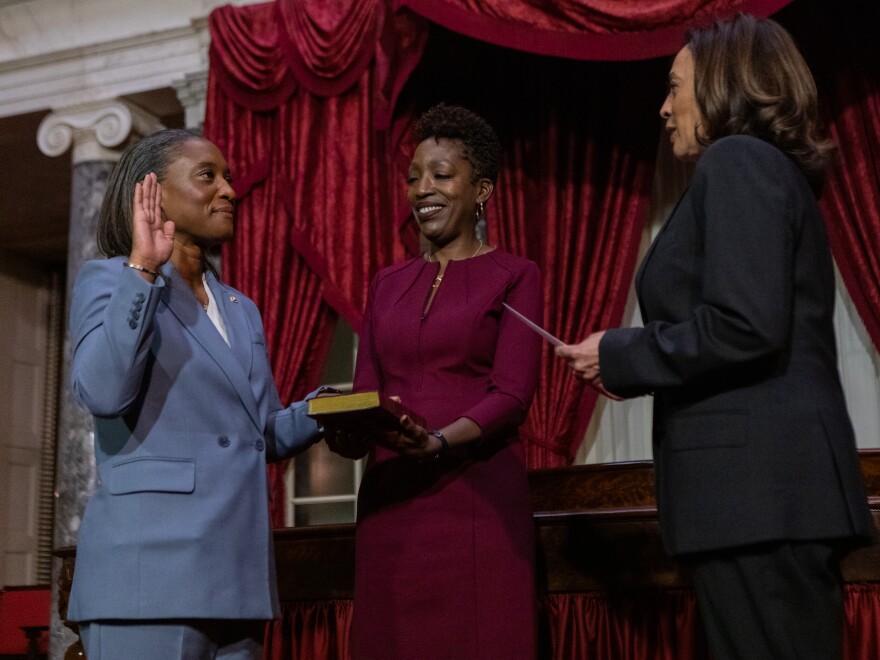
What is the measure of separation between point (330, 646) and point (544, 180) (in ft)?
9.33

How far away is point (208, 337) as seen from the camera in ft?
6.81

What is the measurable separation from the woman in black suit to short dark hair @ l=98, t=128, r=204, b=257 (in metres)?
0.95

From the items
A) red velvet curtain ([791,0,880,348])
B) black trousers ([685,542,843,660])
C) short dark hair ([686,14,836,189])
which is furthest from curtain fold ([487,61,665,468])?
black trousers ([685,542,843,660])

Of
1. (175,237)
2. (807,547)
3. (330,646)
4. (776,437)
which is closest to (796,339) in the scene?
(776,437)

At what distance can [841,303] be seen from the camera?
17.3 ft

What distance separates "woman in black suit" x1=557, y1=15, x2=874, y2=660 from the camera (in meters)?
1.60

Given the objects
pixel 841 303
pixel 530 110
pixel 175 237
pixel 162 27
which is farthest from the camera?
pixel 162 27

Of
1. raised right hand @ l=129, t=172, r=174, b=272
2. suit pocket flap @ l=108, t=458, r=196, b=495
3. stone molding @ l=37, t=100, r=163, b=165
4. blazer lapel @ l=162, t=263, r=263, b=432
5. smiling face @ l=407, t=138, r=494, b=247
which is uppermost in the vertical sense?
stone molding @ l=37, t=100, r=163, b=165

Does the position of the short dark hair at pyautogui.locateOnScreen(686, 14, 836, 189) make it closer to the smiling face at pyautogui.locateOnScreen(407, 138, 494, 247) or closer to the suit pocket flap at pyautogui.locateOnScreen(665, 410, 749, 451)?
the suit pocket flap at pyautogui.locateOnScreen(665, 410, 749, 451)

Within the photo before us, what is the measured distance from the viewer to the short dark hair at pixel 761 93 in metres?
1.79

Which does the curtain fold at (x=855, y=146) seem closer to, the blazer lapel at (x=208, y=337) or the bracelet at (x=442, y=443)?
the bracelet at (x=442, y=443)

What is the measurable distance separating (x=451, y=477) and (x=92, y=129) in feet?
16.1

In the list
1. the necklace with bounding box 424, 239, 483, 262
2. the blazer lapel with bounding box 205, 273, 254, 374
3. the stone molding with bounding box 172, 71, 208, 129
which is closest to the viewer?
the blazer lapel with bounding box 205, 273, 254, 374

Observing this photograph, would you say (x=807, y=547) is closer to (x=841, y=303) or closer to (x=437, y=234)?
(x=437, y=234)
